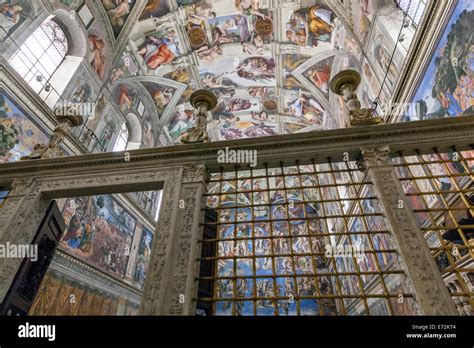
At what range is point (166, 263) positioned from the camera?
2838 millimetres

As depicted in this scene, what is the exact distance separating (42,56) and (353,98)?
1036 centimetres

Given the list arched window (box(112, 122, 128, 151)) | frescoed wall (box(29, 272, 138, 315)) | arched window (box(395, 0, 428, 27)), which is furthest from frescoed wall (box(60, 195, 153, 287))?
arched window (box(395, 0, 428, 27))

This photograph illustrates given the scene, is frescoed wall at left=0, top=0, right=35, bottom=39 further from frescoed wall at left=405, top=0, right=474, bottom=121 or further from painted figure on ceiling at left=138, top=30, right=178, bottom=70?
frescoed wall at left=405, top=0, right=474, bottom=121

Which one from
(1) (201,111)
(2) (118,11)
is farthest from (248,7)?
(1) (201,111)

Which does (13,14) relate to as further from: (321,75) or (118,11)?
(321,75)

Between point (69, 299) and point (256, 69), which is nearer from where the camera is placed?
point (69, 299)

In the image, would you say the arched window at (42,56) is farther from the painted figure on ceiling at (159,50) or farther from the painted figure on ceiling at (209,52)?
the painted figure on ceiling at (209,52)

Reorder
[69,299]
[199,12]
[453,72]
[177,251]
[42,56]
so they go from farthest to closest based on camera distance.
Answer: [199,12], [42,56], [69,299], [453,72], [177,251]

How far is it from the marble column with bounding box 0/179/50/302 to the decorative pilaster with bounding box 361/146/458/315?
4461mm

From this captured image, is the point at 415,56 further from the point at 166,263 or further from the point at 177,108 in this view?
the point at 177,108

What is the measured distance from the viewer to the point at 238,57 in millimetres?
14781

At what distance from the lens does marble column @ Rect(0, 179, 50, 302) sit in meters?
3.26

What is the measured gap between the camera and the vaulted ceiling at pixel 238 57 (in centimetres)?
1084
